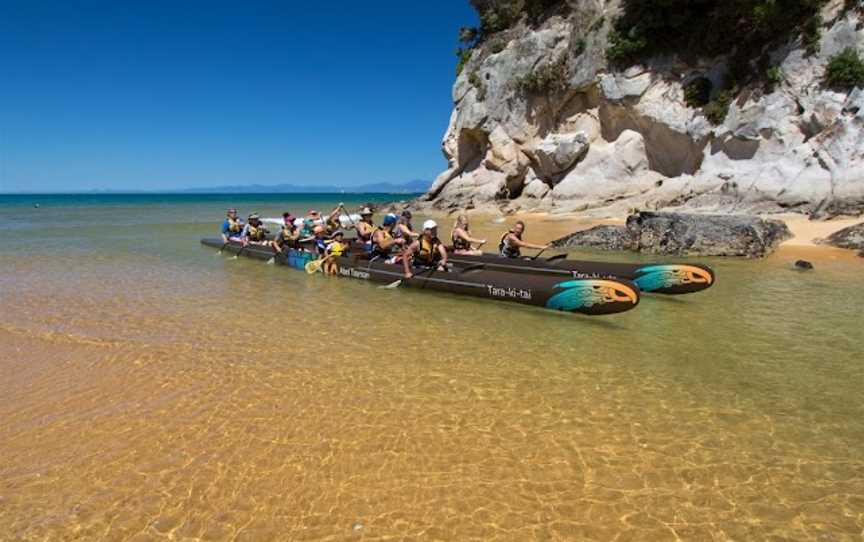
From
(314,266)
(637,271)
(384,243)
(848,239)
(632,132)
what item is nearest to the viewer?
(637,271)

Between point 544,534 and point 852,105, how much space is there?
2606cm

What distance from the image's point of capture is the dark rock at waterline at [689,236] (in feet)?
53.6

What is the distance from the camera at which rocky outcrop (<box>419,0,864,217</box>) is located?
22.8m

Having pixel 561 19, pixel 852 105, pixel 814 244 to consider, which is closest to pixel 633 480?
pixel 814 244

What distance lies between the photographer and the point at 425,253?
12.4 meters

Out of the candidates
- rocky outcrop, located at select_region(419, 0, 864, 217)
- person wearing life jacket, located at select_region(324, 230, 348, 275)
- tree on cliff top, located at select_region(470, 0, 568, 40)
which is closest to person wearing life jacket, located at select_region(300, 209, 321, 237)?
person wearing life jacket, located at select_region(324, 230, 348, 275)

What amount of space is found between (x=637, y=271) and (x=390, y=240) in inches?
234

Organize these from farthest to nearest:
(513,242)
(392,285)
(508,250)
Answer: (508,250) → (513,242) → (392,285)

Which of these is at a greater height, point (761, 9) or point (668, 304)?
point (761, 9)

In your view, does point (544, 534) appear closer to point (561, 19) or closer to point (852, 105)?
point (852, 105)

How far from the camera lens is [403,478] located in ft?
15.3

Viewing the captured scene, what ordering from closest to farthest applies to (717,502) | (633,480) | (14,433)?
(717,502) < (633,480) < (14,433)

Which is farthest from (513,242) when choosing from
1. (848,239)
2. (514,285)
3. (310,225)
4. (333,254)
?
(848,239)

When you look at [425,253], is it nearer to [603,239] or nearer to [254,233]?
[603,239]
